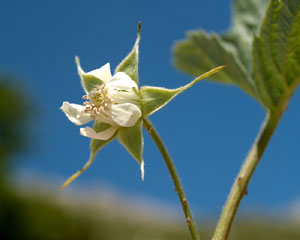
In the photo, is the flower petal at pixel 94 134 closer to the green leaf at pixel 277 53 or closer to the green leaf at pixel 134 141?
the green leaf at pixel 134 141

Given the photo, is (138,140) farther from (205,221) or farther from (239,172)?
(205,221)

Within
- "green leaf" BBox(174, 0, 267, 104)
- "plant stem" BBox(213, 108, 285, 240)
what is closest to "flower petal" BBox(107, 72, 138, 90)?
"plant stem" BBox(213, 108, 285, 240)

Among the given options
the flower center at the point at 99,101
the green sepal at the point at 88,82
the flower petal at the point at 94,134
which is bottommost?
the flower petal at the point at 94,134

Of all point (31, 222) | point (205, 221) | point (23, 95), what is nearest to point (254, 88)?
point (31, 222)

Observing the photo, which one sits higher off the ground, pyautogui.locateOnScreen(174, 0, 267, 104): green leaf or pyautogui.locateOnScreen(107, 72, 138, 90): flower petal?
pyautogui.locateOnScreen(174, 0, 267, 104): green leaf

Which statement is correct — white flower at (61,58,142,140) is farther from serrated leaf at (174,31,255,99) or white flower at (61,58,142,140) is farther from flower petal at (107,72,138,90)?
serrated leaf at (174,31,255,99)

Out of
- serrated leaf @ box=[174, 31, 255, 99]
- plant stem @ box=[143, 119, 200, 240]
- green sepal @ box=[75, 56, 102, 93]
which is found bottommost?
plant stem @ box=[143, 119, 200, 240]

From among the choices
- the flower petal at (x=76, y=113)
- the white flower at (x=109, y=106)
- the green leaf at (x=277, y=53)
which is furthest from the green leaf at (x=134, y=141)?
the green leaf at (x=277, y=53)
